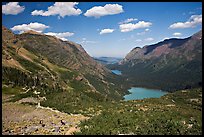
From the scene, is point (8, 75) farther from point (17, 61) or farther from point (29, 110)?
point (29, 110)

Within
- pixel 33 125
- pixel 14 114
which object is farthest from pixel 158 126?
pixel 14 114

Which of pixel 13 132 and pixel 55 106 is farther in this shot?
pixel 55 106

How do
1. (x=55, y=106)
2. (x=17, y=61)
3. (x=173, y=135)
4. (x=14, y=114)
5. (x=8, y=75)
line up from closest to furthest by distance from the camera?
1. (x=173, y=135)
2. (x=14, y=114)
3. (x=55, y=106)
4. (x=8, y=75)
5. (x=17, y=61)

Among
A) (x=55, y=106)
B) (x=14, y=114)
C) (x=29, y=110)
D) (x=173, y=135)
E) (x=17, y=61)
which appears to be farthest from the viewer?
(x=17, y=61)

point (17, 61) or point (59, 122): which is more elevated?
point (17, 61)

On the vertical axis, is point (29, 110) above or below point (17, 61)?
below

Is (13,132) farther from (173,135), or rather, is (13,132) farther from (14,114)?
(173,135)

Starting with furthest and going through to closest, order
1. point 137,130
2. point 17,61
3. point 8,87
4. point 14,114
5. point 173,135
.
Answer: point 17,61
point 8,87
point 14,114
point 137,130
point 173,135

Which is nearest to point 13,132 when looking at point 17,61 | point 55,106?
point 55,106

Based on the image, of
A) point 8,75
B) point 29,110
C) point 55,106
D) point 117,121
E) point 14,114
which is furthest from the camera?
point 8,75
